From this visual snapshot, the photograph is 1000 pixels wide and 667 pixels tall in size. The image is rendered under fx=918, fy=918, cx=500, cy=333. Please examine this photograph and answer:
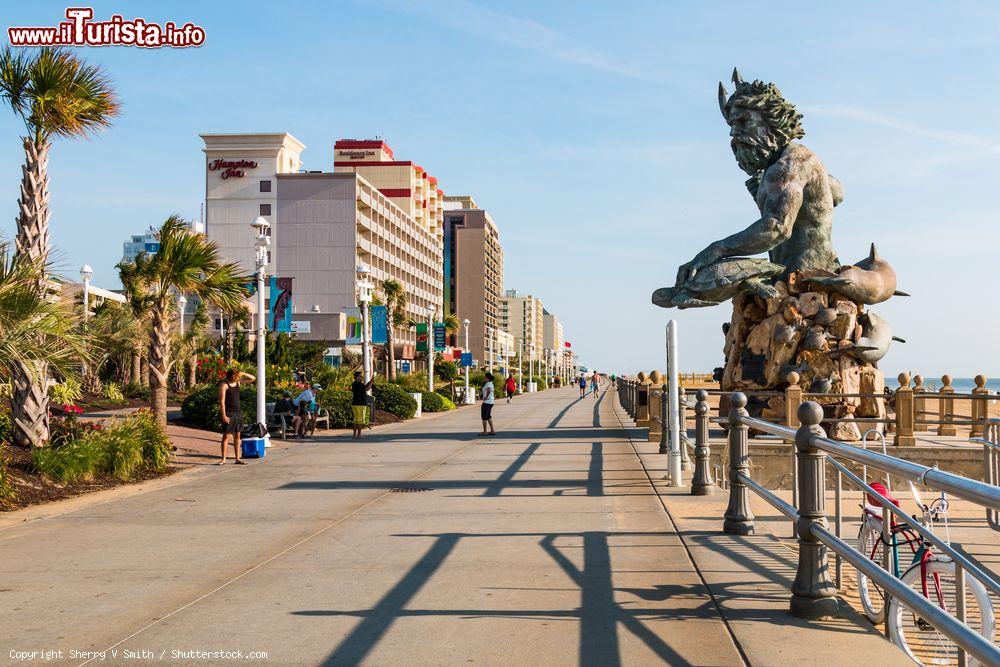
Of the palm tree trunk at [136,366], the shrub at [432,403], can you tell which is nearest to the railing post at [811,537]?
the shrub at [432,403]

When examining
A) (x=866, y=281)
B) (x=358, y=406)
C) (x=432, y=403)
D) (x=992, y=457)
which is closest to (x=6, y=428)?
(x=358, y=406)

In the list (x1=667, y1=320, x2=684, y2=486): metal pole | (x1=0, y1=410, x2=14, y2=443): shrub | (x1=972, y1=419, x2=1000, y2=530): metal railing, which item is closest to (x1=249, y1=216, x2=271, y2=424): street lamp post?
(x1=0, y1=410, x2=14, y2=443): shrub

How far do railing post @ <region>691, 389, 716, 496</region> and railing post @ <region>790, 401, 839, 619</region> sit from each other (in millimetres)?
5729

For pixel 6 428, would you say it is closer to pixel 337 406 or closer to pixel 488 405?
pixel 488 405

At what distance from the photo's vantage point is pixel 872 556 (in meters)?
6.21

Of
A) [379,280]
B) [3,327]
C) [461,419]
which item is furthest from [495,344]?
[3,327]

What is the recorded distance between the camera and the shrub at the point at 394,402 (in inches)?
1293

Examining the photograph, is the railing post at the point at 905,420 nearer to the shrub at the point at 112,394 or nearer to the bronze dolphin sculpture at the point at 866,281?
the bronze dolphin sculpture at the point at 866,281

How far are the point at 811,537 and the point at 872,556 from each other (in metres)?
1.05

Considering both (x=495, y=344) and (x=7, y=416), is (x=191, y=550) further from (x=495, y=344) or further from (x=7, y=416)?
(x=495, y=344)

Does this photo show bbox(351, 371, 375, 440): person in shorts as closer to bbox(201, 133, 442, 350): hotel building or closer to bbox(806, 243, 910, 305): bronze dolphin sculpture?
bbox(806, 243, 910, 305): bronze dolphin sculpture

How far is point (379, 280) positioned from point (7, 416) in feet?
273

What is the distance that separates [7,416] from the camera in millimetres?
13312

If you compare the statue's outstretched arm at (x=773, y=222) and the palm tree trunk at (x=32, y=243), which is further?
the statue's outstretched arm at (x=773, y=222)
